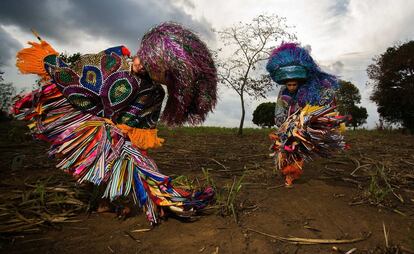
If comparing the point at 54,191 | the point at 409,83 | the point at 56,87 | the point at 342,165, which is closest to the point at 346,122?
the point at 342,165

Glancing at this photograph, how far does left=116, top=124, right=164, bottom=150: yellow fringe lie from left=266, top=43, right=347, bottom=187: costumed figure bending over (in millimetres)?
1565

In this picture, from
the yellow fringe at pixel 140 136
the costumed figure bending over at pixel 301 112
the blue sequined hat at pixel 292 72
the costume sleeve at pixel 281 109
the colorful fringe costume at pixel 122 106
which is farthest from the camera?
the costume sleeve at pixel 281 109

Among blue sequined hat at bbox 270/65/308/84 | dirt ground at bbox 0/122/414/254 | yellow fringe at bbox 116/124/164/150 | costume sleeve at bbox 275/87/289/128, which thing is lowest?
dirt ground at bbox 0/122/414/254

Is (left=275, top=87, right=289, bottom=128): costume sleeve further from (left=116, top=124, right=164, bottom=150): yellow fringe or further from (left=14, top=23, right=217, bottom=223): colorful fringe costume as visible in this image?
(left=116, top=124, right=164, bottom=150): yellow fringe

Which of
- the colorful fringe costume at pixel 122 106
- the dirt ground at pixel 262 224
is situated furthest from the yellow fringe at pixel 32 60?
the dirt ground at pixel 262 224

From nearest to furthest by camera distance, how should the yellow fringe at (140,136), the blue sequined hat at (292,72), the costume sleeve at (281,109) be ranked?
1. the yellow fringe at (140,136)
2. the blue sequined hat at (292,72)
3. the costume sleeve at (281,109)

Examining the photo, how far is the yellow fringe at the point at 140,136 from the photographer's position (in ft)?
9.64

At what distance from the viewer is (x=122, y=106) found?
2902mm

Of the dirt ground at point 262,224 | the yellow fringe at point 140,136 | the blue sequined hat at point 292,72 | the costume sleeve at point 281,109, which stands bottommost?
the dirt ground at point 262,224

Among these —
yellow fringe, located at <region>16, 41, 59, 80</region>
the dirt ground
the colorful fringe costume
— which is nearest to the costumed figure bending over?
the dirt ground

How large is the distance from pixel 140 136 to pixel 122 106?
0.97ft

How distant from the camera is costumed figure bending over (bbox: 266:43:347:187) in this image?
3.66 m

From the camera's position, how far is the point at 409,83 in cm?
1429

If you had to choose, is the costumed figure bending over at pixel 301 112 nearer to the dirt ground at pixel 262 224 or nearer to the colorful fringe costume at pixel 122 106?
the dirt ground at pixel 262 224
